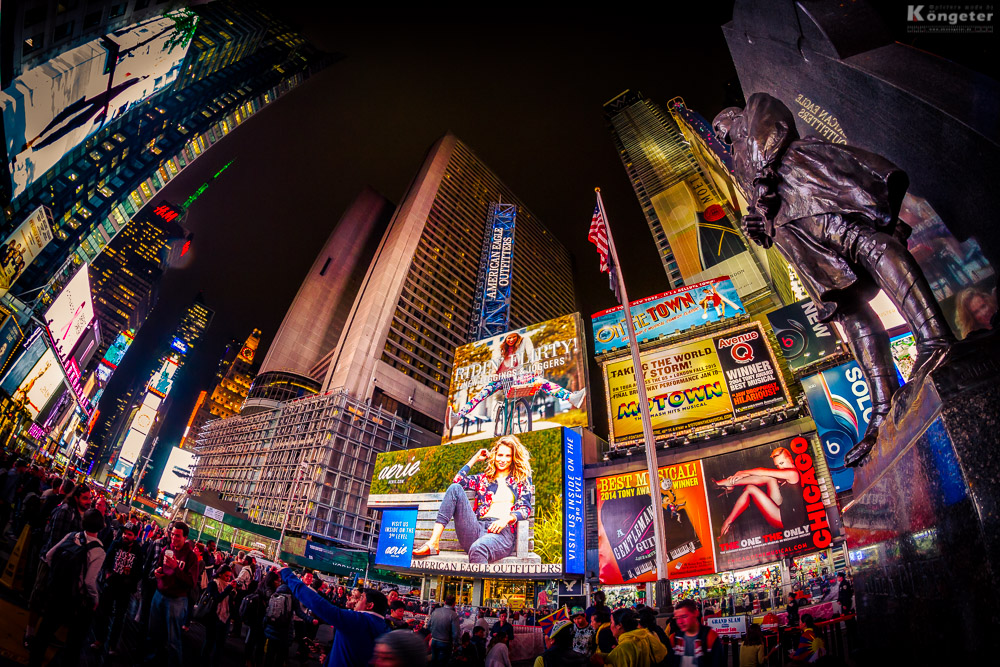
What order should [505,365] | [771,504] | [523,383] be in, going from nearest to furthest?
1. [771,504]
2. [523,383]
3. [505,365]

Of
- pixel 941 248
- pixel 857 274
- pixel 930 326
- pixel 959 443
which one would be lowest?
pixel 959 443

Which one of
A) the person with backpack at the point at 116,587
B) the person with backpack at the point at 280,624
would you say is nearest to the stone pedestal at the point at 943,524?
the person with backpack at the point at 280,624

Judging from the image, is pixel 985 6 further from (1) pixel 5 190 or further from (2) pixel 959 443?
(1) pixel 5 190

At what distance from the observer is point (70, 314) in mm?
34688

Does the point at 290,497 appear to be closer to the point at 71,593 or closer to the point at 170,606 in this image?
the point at 170,606

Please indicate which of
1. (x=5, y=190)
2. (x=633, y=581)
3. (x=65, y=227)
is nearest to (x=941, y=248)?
(x=633, y=581)

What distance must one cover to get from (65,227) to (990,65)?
5260cm

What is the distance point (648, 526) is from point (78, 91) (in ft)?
105

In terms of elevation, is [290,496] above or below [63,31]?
below

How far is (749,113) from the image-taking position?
5.05 meters

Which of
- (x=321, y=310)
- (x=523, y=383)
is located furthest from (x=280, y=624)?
(x=321, y=310)

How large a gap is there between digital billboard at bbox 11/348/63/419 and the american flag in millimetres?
39120

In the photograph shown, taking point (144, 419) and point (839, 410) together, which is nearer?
point (839, 410)

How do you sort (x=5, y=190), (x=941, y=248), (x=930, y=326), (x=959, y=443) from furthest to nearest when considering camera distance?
(x=5, y=190) < (x=941, y=248) < (x=930, y=326) < (x=959, y=443)
